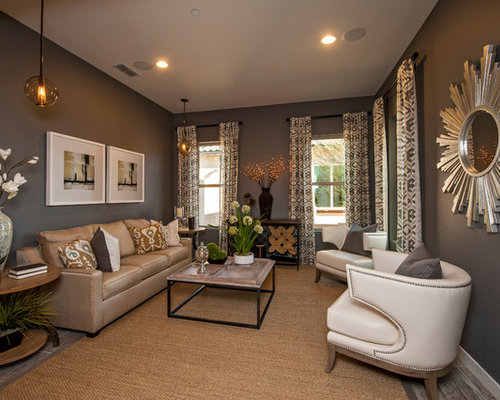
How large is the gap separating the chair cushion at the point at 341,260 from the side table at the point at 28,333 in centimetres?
306

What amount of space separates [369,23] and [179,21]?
2.00 m

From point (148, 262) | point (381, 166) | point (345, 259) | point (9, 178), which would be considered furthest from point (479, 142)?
point (9, 178)

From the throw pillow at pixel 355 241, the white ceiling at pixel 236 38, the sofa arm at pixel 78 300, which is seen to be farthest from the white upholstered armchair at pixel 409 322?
the white ceiling at pixel 236 38

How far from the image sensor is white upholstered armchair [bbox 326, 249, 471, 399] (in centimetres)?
154

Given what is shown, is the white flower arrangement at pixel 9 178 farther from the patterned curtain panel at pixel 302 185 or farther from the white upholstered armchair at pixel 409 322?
the patterned curtain panel at pixel 302 185

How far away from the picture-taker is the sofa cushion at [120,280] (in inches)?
99.7

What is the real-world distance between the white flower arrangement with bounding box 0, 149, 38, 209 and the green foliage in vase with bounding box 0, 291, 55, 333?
0.82m

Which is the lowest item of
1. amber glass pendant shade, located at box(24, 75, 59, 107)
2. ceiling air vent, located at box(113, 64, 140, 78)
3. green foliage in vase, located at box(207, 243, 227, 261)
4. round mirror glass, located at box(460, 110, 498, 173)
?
green foliage in vase, located at box(207, 243, 227, 261)

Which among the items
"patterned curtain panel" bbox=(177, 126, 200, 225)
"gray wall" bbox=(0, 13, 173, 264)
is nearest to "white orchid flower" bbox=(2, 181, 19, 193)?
"gray wall" bbox=(0, 13, 173, 264)

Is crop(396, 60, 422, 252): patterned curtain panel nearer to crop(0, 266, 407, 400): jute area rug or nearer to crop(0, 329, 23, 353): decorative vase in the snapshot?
crop(0, 266, 407, 400): jute area rug

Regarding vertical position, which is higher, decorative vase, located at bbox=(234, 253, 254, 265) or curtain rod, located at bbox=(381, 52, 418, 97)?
curtain rod, located at bbox=(381, 52, 418, 97)

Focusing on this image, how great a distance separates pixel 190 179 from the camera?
5.57 metres

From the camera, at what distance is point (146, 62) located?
141 inches

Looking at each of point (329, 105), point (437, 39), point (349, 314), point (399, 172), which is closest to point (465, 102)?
point (437, 39)
